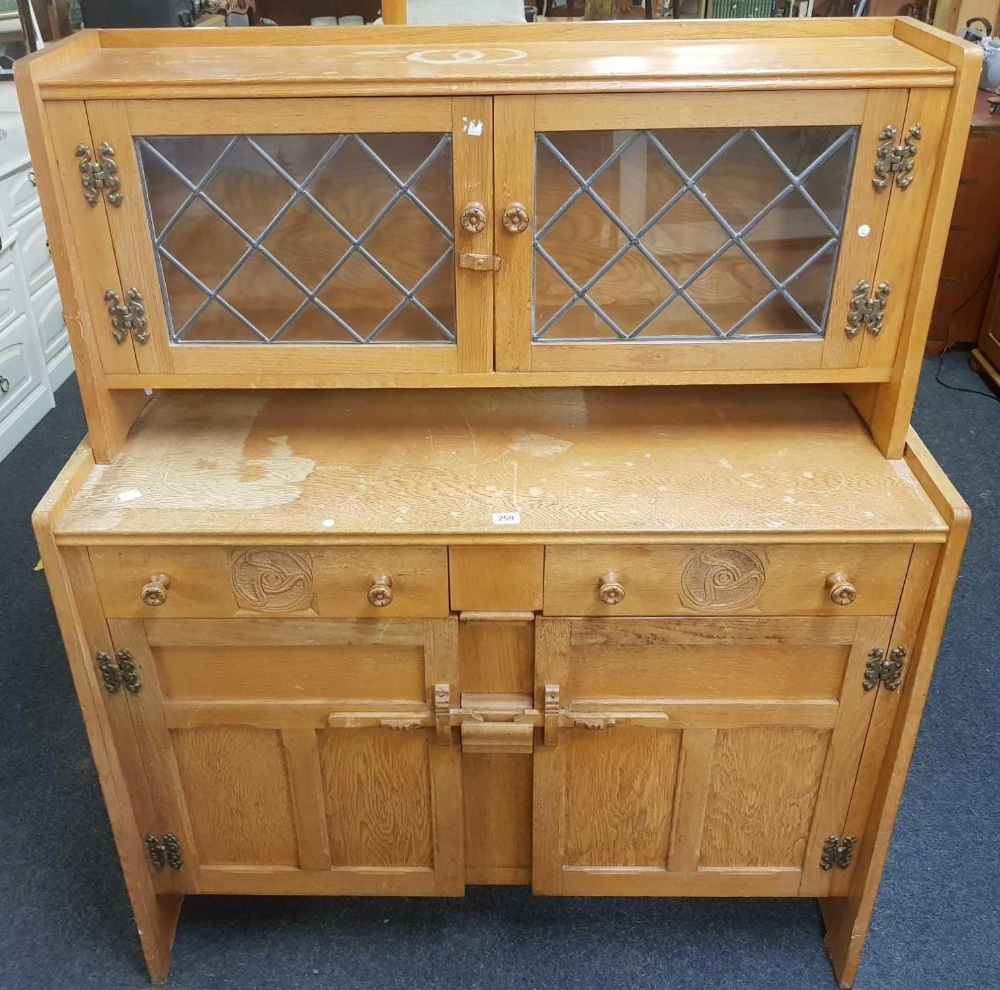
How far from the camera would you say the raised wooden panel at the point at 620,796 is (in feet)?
4.78

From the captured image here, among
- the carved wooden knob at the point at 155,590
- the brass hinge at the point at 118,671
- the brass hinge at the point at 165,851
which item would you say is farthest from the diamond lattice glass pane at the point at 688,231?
the brass hinge at the point at 165,851

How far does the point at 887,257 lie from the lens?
49.6 inches

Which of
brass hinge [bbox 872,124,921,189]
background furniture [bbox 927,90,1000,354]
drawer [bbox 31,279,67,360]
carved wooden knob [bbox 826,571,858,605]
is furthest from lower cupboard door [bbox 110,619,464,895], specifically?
background furniture [bbox 927,90,1000,354]

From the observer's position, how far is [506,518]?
1.28m

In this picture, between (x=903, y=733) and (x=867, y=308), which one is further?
(x=903, y=733)

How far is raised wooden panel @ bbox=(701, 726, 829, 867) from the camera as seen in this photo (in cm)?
145

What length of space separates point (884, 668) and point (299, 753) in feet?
2.80

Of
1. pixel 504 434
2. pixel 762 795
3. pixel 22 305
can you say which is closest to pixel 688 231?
pixel 504 434

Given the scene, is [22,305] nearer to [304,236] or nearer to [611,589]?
[304,236]

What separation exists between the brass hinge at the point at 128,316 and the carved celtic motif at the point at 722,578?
79cm

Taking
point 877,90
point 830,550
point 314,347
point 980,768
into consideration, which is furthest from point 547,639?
point 980,768

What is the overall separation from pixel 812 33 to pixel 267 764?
4.32ft

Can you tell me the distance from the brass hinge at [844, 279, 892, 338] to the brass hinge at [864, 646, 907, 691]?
0.44 metres

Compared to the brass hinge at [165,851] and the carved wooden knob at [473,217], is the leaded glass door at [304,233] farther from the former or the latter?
the brass hinge at [165,851]
